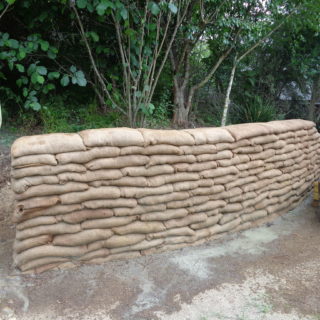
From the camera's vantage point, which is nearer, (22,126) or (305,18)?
(22,126)

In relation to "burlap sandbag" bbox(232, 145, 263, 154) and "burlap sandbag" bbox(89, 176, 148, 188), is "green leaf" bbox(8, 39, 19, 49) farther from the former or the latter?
"burlap sandbag" bbox(232, 145, 263, 154)

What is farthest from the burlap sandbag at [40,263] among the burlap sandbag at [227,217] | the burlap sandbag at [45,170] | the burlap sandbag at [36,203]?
the burlap sandbag at [227,217]

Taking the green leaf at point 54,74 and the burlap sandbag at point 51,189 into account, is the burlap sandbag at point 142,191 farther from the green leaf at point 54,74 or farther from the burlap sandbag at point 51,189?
the green leaf at point 54,74

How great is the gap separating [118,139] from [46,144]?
1.63 ft

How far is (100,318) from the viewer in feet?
6.32

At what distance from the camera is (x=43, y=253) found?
7.27ft

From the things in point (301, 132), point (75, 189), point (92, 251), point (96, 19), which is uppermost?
point (96, 19)

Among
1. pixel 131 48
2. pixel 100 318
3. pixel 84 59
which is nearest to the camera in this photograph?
pixel 100 318

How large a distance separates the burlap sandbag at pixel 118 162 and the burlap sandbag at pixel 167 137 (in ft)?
0.43

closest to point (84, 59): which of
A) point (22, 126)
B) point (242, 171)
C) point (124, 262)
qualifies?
point (22, 126)

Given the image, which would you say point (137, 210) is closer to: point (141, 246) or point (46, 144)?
point (141, 246)

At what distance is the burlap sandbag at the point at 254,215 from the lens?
3264mm

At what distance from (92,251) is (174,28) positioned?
3295 mm

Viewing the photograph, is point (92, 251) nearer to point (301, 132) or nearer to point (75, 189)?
point (75, 189)
